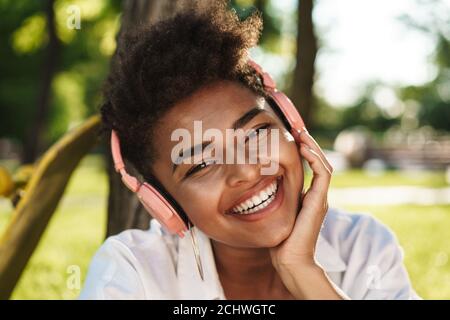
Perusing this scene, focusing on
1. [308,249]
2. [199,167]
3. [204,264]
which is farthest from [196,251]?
[308,249]

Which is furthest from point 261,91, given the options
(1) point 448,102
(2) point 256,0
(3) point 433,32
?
(1) point 448,102

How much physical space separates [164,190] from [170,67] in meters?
0.47

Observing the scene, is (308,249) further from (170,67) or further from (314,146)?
(170,67)

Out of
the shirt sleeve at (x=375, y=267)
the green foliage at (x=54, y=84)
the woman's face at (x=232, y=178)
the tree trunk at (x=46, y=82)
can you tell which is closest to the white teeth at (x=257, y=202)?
the woman's face at (x=232, y=178)

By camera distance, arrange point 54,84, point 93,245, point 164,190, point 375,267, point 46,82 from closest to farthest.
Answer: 1. point 164,190
2. point 375,267
3. point 93,245
4. point 46,82
5. point 54,84

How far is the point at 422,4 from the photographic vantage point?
10.4m

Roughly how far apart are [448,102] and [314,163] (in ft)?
128

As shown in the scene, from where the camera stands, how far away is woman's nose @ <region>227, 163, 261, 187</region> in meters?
2.01

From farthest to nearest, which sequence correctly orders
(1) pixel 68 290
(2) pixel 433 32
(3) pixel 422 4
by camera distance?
(2) pixel 433 32 < (3) pixel 422 4 < (1) pixel 68 290

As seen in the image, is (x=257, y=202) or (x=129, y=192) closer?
(x=257, y=202)

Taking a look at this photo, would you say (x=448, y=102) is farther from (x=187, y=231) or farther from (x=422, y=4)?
(x=187, y=231)

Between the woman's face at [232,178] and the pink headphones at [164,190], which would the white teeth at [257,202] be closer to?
the woman's face at [232,178]

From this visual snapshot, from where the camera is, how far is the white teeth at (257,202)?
206 cm

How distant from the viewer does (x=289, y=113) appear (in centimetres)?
224
